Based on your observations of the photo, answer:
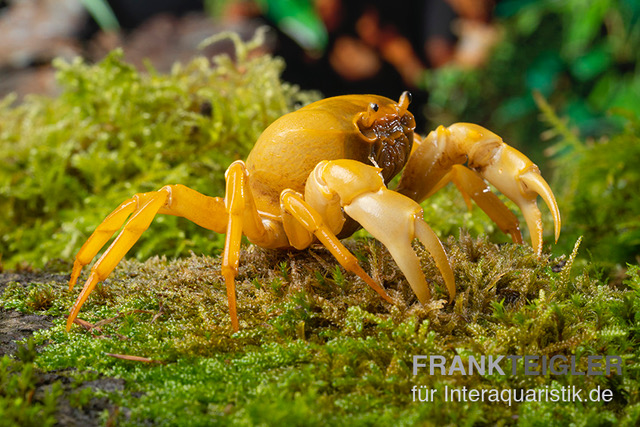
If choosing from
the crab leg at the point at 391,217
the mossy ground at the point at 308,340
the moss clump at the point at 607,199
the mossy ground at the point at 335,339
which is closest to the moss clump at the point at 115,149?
the mossy ground at the point at 308,340

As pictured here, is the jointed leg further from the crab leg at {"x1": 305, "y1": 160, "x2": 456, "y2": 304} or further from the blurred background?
the blurred background

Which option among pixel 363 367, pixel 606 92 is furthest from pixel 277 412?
pixel 606 92

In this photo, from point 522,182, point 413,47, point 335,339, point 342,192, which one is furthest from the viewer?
point 413,47

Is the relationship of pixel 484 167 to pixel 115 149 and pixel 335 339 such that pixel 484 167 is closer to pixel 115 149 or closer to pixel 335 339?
pixel 335 339

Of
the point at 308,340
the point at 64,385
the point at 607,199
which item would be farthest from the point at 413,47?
the point at 64,385

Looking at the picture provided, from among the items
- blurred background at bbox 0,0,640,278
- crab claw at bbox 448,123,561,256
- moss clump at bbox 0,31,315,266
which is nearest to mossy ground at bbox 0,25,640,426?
crab claw at bbox 448,123,561,256
